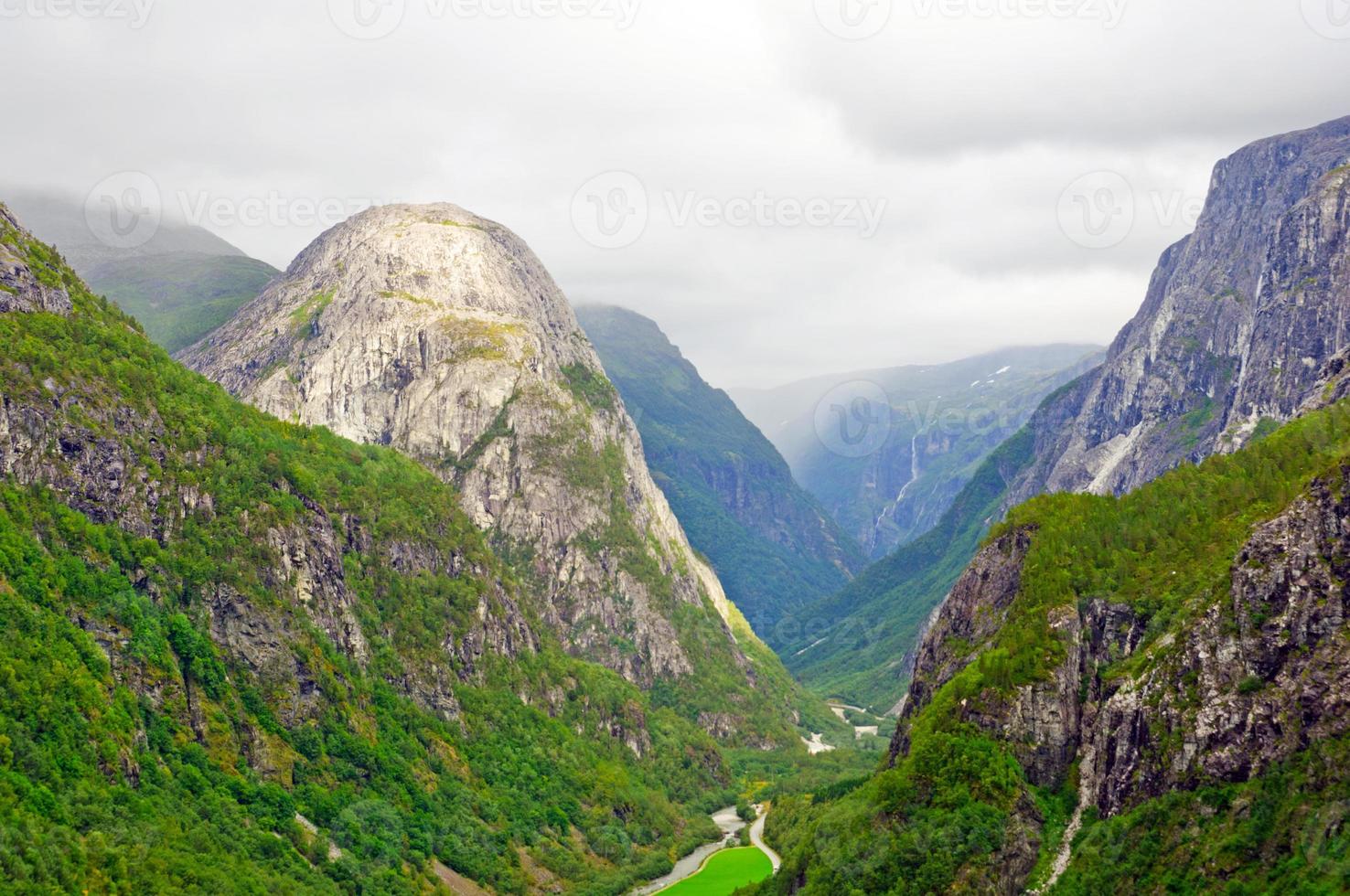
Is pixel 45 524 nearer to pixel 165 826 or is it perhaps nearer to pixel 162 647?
pixel 162 647

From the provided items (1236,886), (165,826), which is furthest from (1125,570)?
(165,826)

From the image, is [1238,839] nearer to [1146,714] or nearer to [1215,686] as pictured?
[1215,686]

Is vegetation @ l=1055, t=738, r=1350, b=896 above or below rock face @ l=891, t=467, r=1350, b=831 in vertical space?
below

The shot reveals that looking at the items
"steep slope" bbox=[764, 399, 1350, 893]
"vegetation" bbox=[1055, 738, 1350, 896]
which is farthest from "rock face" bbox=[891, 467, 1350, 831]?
"vegetation" bbox=[1055, 738, 1350, 896]

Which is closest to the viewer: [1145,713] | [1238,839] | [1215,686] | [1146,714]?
[1238,839]

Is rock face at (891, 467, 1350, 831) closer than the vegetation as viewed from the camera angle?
No

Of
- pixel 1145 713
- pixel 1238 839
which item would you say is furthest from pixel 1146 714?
pixel 1238 839

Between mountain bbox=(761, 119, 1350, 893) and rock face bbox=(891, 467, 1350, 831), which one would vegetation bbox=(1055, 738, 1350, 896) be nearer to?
mountain bbox=(761, 119, 1350, 893)

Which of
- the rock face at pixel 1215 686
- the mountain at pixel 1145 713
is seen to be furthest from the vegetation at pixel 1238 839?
the rock face at pixel 1215 686
